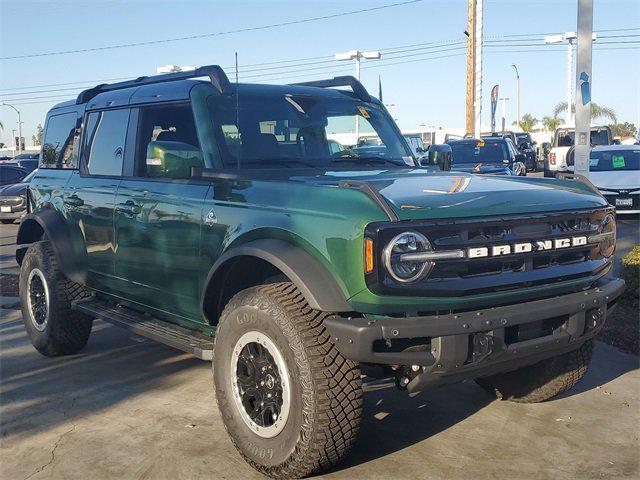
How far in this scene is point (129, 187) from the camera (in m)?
5.09

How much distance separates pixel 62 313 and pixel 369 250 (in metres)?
3.41

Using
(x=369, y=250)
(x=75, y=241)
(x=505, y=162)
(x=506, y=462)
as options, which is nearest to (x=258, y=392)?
(x=369, y=250)

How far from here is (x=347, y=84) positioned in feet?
18.9

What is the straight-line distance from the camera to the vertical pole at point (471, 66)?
27.6 m

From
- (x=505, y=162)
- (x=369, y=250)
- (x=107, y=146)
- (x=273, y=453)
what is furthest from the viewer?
(x=505, y=162)

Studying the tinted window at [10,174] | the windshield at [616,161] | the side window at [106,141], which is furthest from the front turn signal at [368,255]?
the tinted window at [10,174]

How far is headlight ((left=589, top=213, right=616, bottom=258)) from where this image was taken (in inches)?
161

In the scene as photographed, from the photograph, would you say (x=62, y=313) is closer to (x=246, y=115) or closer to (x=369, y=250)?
(x=246, y=115)

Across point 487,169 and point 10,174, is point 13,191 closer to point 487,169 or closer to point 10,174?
point 10,174

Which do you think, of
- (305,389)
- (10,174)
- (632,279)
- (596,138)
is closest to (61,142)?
(305,389)

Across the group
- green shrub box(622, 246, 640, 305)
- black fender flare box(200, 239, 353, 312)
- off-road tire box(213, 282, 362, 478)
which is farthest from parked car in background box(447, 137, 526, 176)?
off-road tire box(213, 282, 362, 478)

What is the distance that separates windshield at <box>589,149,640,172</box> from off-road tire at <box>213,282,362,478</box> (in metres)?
14.8

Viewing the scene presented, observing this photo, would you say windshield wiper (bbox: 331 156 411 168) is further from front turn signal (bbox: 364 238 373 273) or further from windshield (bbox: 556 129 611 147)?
windshield (bbox: 556 129 611 147)

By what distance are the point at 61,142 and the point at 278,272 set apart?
3.23 meters
